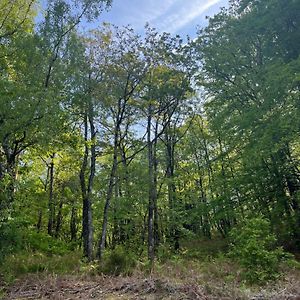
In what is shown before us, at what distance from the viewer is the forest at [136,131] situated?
9148mm

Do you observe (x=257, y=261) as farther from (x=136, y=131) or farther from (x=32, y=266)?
(x=136, y=131)

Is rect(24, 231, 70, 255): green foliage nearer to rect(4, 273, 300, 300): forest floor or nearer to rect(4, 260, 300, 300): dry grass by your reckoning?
rect(4, 260, 300, 300): dry grass

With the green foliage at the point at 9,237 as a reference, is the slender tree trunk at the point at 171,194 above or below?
above

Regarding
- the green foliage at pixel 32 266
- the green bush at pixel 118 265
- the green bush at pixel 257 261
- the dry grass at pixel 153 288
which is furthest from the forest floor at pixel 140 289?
the green foliage at pixel 32 266

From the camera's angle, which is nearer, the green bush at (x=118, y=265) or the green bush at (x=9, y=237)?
the green bush at (x=9, y=237)

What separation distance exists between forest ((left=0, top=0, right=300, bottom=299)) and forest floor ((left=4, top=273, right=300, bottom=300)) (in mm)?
121

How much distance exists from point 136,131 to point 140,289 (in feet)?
47.3

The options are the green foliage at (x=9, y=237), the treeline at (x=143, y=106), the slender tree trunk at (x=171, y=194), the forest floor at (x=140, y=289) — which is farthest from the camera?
the slender tree trunk at (x=171, y=194)

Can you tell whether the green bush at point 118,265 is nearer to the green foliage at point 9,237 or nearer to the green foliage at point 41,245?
the green foliage at point 9,237

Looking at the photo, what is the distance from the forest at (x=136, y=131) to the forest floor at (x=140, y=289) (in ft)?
0.40

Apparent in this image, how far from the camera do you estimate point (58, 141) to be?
13.2 metres

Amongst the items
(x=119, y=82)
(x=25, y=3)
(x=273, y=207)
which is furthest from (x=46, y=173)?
(x=273, y=207)

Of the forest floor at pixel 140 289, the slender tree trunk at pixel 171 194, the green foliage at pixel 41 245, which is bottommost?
the forest floor at pixel 140 289

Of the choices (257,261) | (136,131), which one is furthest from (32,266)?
(136,131)
